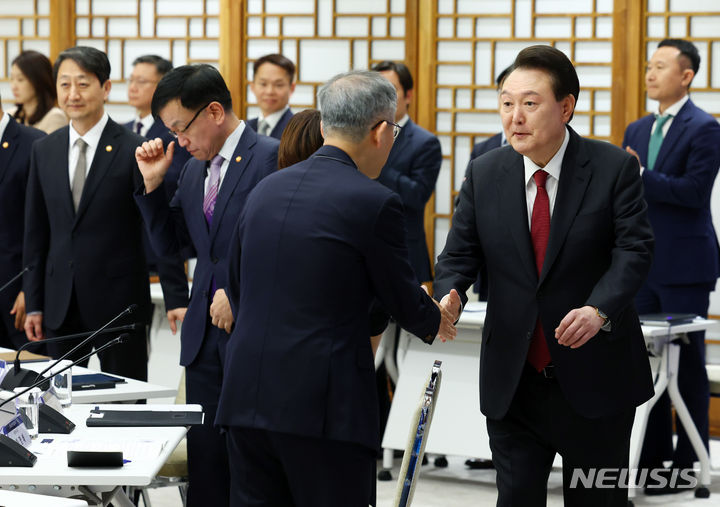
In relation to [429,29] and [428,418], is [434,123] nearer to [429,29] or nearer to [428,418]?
[429,29]

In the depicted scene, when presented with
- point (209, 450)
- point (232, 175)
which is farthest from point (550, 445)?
point (232, 175)

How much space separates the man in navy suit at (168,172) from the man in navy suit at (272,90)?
0.45m

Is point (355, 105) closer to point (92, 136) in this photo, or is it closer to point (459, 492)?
point (92, 136)

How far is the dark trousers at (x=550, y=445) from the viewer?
8.23 feet

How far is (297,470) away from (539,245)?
833mm

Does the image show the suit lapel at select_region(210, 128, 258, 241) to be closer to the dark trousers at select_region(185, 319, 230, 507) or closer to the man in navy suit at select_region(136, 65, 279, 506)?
the man in navy suit at select_region(136, 65, 279, 506)

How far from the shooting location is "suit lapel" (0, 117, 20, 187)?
4.33m

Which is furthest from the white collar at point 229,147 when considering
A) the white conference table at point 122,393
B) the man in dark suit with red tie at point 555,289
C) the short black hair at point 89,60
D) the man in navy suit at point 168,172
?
the short black hair at point 89,60

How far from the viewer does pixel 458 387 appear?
14.8ft

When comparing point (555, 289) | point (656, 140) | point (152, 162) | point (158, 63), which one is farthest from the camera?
point (158, 63)

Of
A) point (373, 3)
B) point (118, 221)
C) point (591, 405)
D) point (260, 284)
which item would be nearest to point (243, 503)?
point (260, 284)

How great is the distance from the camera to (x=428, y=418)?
2.39 metres

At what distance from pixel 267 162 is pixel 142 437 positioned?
2.99 feet

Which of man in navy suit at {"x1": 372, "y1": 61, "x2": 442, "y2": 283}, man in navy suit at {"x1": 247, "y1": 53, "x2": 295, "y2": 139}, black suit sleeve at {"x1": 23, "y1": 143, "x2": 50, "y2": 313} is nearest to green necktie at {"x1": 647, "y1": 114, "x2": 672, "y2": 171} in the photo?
man in navy suit at {"x1": 372, "y1": 61, "x2": 442, "y2": 283}
